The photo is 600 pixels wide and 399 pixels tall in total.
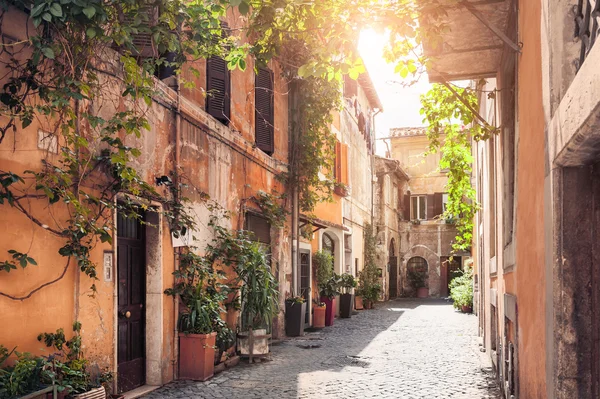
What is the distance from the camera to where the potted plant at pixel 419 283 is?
1187 inches

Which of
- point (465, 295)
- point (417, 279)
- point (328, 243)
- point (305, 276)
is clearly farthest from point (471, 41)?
point (417, 279)

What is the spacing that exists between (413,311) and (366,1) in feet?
55.0

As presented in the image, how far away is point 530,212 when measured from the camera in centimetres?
385

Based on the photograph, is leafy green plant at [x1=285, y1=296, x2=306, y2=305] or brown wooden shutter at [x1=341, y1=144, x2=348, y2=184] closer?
leafy green plant at [x1=285, y1=296, x2=306, y2=305]

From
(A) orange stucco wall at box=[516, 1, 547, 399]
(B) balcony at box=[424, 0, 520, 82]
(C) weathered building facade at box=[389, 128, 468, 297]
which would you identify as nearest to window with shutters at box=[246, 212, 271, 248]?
(B) balcony at box=[424, 0, 520, 82]

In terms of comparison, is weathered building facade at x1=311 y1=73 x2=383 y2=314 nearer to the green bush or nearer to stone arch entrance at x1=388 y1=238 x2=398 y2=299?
the green bush

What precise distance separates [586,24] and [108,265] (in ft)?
16.0

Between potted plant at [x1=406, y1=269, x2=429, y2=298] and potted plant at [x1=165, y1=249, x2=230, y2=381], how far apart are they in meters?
23.4

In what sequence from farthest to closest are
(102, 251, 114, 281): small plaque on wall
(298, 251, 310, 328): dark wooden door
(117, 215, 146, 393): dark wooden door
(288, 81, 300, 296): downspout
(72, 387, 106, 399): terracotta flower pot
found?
1. (298, 251, 310, 328): dark wooden door
2. (288, 81, 300, 296): downspout
3. (117, 215, 146, 393): dark wooden door
4. (102, 251, 114, 281): small plaque on wall
5. (72, 387, 106, 399): terracotta flower pot

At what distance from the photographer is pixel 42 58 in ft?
15.6

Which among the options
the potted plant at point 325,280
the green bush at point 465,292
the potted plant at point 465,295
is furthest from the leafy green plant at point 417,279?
the potted plant at point 325,280

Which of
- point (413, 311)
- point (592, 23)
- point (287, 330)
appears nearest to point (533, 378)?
point (592, 23)

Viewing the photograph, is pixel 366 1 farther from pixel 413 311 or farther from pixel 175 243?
pixel 413 311

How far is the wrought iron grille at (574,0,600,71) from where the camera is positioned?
2385 millimetres
